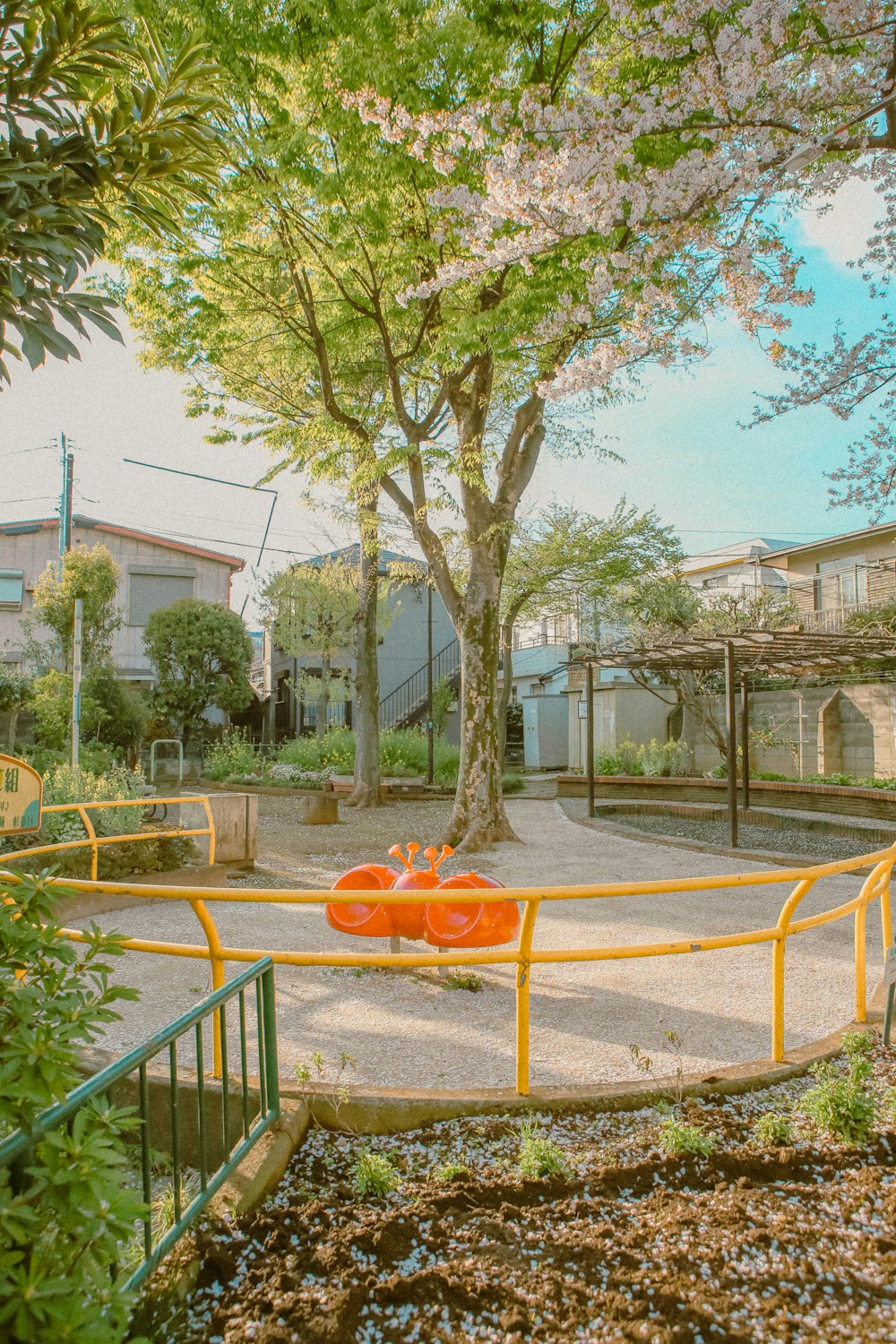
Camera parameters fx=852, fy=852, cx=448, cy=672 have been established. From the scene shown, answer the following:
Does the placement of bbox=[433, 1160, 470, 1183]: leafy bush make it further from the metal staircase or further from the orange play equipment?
the metal staircase

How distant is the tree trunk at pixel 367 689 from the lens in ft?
58.4

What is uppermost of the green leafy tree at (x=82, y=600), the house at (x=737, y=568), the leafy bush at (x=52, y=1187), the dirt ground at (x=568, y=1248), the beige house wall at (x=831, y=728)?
the house at (x=737, y=568)

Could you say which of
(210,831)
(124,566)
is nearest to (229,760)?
(124,566)

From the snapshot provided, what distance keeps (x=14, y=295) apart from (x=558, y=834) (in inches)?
473

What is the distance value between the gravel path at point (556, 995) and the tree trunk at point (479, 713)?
2.36m

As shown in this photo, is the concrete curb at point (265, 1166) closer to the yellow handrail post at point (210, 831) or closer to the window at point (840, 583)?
the yellow handrail post at point (210, 831)

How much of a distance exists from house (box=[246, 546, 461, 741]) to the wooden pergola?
13778 mm

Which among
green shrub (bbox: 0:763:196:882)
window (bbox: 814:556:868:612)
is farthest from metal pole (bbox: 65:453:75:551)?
window (bbox: 814:556:868:612)

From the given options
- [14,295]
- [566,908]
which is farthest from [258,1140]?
[566,908]

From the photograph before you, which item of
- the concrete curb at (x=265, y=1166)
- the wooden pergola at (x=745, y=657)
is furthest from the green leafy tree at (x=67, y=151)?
the wooden pergola at (x=745, y=657)

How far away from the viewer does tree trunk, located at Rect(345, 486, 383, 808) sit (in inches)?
701

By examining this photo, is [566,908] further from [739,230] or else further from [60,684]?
[60,684]

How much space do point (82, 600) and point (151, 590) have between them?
11.8 m

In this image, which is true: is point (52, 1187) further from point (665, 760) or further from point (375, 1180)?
point (665, 760)
